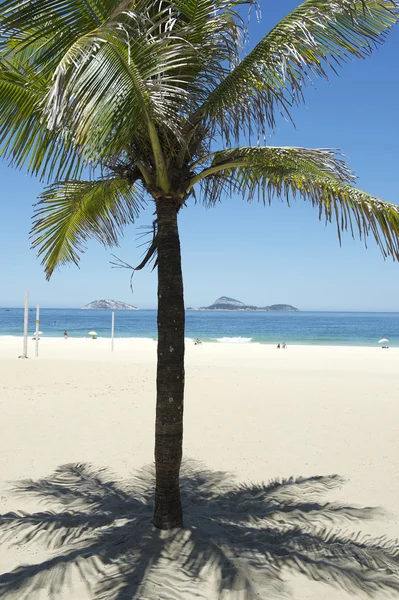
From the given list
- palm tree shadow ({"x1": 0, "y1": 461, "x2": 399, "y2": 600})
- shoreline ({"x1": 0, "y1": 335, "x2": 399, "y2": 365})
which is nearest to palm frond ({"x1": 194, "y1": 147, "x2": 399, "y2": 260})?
palm tree shadow ({"x1": 0, "y1": 461, "x2": 399, "y2": 600})

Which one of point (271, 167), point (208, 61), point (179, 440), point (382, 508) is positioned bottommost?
point (382, 508)

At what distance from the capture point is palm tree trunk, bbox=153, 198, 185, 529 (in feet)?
12.3

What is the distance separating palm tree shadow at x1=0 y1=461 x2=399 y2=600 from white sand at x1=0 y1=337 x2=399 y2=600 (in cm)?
2

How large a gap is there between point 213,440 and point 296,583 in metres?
3.72

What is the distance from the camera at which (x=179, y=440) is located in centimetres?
384

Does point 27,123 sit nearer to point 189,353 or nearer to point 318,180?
point 318,180

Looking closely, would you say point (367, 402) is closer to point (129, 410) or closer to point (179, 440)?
point (129, 410)

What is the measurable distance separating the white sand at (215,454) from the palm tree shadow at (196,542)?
17 mm

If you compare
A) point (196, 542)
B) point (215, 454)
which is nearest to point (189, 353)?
point (215, 454)

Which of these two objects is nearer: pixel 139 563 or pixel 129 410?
pixel 139 563

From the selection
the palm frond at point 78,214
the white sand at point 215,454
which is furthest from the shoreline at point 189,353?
the palm frond at point 78,214

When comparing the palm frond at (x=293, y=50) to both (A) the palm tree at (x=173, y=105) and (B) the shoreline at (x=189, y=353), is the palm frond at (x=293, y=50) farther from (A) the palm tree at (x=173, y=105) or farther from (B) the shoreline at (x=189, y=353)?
(B) the shoreline at (x=189, y=353)

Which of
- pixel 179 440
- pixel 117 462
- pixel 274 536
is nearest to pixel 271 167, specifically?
pixel 179 440

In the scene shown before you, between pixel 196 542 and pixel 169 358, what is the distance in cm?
143
